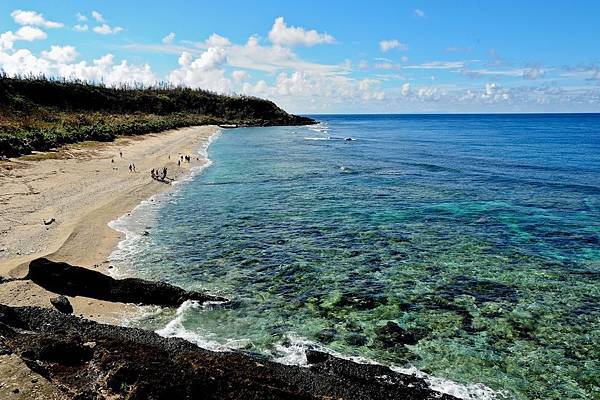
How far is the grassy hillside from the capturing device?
155 ft

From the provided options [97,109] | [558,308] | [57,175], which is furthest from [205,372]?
[97,109]

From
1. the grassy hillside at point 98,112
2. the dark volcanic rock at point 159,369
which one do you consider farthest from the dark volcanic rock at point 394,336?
the grassy hillside at point 98,112

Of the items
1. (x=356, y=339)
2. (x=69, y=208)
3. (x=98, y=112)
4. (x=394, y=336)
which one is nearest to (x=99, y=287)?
(x=356, y=339)

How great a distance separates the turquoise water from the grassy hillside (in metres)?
21.2

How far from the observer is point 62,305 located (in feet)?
39.0

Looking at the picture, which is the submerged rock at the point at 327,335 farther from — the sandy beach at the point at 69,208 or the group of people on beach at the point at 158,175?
the group of people on beach at the point at 158,175

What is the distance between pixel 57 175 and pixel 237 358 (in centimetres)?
2820

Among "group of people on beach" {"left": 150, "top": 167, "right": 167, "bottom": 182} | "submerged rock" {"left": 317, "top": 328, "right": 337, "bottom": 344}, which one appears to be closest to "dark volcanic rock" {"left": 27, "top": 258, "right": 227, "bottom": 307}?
"submerged rock" {"left": 317, "top": 328, "right": 337, "bottom": 344}

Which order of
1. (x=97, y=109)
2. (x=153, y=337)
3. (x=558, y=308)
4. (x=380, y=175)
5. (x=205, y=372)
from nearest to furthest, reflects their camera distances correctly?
1. (x=205, y=372)
2. (x=153, y=337)
3. (x=558, y=308)
4. (x=380, y=175)
5. (x=97, y=109)

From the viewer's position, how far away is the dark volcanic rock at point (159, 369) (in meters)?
7.41

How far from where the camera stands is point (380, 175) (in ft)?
143

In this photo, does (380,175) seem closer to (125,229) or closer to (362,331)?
(125,229)

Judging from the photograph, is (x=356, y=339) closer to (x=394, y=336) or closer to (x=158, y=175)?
(x=394, y=336)

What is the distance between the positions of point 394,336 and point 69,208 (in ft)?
64.5
